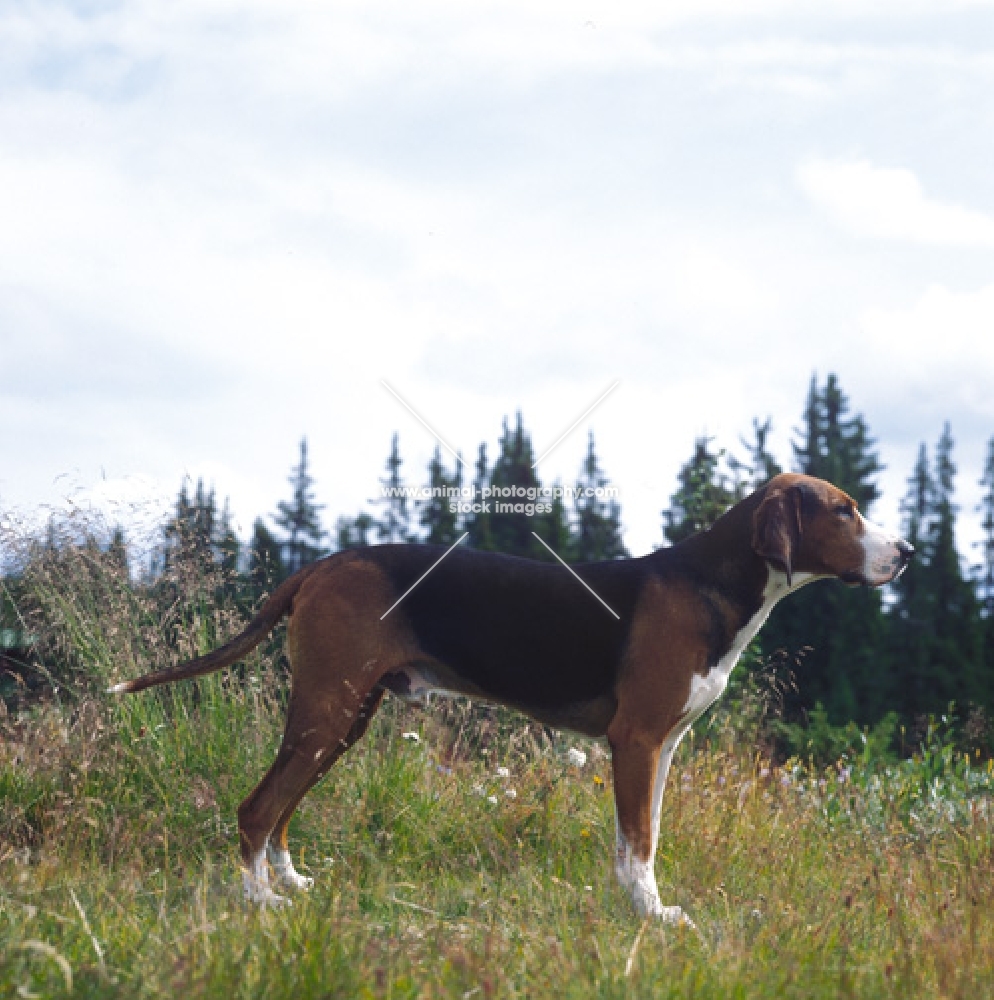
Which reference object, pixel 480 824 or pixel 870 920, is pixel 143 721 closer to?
pixel 480 824

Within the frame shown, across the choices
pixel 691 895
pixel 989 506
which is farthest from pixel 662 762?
pixel 989 506

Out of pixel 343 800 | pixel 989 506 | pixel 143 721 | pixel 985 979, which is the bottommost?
pixel 985 979

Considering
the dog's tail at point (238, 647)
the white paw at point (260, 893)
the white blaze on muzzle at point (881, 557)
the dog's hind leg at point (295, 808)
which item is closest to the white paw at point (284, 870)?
the dog's hind leg at point (295, 808)

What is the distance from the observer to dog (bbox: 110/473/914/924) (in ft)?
16.9

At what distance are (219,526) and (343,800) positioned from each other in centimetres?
229

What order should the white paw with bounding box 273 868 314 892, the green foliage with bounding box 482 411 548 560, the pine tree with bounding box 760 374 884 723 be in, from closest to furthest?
the white paw with bounding box 273 868 314 892, the pine tree with bounding box 760 374 884 723, the green foliage with bounding box 482 411 548 560

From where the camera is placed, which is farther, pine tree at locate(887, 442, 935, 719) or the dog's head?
pine tree at locate(887, 442, 935, 719)

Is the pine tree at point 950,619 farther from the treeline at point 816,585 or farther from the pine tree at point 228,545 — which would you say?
the pine tree at point 228,545

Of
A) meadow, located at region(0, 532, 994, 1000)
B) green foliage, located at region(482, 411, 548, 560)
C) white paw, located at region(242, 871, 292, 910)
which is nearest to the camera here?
meadow, located at region(0, 532, 994, 1000)

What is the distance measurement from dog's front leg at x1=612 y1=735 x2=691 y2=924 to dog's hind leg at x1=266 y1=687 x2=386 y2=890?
3.60 ft

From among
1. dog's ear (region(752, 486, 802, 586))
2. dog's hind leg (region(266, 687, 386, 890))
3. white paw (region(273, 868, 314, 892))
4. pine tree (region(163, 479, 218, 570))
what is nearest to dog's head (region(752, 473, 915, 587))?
dog's ear (region(752, 486, 802, 586))

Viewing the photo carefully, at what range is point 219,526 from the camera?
7609 mm

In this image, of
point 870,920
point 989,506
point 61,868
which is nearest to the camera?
point 870,920

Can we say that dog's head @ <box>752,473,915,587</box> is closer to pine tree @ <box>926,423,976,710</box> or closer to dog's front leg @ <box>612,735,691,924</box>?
dog's front leg @ <box>612,735,691,924</box>
